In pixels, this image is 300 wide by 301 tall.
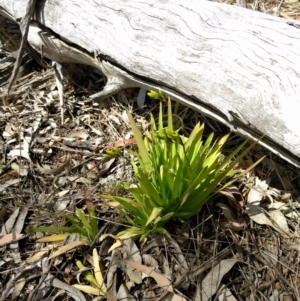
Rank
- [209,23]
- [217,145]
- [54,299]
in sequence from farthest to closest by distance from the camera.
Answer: [209,23]
[217,145]
[54,299]

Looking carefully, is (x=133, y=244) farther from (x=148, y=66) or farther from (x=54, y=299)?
(x=148, y=66)

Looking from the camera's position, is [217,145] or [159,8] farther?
[159,8]

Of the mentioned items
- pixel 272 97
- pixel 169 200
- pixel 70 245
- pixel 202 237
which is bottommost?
pixel 70 245

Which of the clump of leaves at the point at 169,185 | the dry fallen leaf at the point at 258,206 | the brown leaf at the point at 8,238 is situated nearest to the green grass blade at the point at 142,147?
the clump of leaves at the point at 169,185

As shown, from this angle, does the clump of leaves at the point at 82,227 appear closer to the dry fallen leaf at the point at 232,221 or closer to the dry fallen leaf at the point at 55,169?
the dry fallen leaf at the point at 55,169

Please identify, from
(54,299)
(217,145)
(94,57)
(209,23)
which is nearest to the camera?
(54,299)

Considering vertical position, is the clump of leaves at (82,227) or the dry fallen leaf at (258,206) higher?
the dry fallen leaf at (258,206)

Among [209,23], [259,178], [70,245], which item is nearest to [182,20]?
[209,23]

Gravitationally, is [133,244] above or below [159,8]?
below
